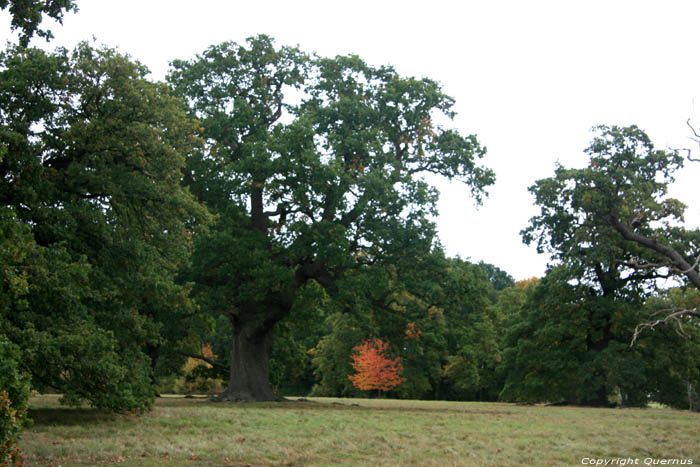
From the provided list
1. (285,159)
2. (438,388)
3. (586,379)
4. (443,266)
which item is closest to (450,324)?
(443,266)

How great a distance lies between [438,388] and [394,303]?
36.8 m

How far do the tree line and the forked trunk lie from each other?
9cm

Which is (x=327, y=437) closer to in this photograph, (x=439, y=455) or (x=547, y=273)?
(x=439, y=455)

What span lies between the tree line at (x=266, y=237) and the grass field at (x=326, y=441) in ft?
4.93

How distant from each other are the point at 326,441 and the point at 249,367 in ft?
51.8

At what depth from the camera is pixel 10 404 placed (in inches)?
332

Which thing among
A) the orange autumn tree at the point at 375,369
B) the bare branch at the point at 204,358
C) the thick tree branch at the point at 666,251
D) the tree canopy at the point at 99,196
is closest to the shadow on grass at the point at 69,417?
the tree canopy at the point at 99,196

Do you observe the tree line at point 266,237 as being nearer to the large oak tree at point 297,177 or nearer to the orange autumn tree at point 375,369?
the large oak tree at point 297,177

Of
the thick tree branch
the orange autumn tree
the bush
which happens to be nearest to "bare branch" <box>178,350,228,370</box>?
the orange autumn tree

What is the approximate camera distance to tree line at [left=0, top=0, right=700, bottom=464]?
15.1 m

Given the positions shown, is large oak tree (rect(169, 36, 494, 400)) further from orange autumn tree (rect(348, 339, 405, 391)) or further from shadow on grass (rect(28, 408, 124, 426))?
orange autumn tree (rect(348, 339, 405, 391))

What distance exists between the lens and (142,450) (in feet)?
37.9

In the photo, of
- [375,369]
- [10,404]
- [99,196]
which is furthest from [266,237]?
[375,369]

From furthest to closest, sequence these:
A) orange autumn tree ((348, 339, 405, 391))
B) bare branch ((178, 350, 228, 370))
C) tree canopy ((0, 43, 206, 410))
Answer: orange autumn tree ((348, 339, 405, 391)), bare branch ((178, 350, 228, 370)), tree canopy ((0, 43, 206, 410))
